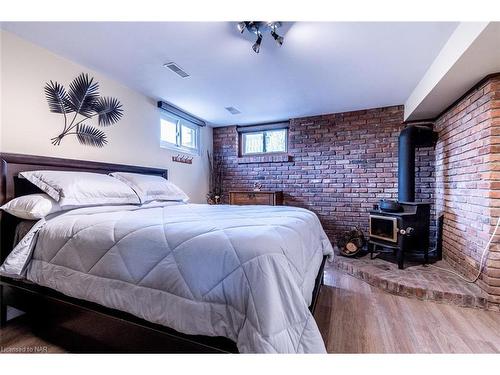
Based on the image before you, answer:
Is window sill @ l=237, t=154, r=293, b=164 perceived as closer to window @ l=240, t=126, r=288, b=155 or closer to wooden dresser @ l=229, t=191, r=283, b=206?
window @ l=240, t=126, r=288, b=155

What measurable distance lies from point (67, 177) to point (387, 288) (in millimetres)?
2992

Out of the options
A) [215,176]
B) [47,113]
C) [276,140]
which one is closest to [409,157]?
[276,140]

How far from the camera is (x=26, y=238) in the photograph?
147cm

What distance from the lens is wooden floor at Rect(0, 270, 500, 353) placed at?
145 cm

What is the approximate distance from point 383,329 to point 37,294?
91.8 inches

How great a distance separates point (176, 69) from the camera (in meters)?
2.41

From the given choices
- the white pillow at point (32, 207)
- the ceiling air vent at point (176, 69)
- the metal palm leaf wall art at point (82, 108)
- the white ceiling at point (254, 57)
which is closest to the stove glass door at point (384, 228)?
the white ceiling at point (254, 57)

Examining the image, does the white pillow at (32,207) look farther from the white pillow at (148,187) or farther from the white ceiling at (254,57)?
the white ceiling at (254,57)

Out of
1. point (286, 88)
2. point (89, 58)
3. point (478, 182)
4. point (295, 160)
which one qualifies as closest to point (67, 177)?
point (89, 58)

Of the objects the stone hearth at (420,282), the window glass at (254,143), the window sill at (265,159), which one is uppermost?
the window glass at (254,143)

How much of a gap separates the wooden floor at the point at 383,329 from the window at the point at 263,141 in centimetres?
279

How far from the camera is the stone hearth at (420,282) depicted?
2008mm

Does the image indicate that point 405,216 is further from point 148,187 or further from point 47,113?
point 47,113

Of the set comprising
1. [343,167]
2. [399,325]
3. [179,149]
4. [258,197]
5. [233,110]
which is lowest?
[399,325]
